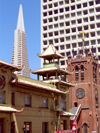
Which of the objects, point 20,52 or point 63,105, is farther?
point 20,52

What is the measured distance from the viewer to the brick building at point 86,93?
6675 centimetres

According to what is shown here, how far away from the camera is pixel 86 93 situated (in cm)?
6850

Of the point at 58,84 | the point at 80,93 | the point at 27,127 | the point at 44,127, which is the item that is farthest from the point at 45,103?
the point at 80,93

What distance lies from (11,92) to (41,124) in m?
8.87

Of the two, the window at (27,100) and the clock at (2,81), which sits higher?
the clock at (2,81)

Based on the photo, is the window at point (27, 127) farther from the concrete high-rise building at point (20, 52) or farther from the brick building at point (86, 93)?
the concrete high-rise building at point (20, 52)

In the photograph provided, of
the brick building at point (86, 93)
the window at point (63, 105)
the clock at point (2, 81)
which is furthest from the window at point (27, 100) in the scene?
the brick building at point (86, 93)

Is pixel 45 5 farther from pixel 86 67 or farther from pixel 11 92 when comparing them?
pixel 11 92

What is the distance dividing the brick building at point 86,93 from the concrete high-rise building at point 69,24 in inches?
1346

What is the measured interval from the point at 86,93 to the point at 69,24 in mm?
50253

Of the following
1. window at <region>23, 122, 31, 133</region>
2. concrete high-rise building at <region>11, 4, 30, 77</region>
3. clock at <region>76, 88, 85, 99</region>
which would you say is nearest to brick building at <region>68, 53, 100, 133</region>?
clock at <region>76, 88, 85, 99</region>

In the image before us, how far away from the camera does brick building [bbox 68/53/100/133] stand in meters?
66.8

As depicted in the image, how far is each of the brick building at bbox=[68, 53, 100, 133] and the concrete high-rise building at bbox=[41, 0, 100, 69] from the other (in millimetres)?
34199

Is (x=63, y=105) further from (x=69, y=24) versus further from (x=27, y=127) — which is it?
(x=69, y=24)
